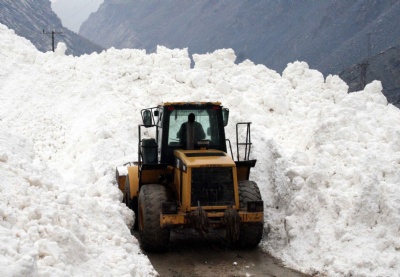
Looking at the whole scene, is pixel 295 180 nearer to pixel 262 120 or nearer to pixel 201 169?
pixel 201 169

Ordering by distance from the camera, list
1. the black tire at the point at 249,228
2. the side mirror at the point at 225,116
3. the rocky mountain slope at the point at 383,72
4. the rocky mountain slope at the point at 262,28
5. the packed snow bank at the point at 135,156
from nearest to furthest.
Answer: the packed snow bank at the point at 135,156
the black tire at the point at 249,228
the side mirror at the point at 225,116
the rocky mountain slope at the point at 383,72
the rocky mountain slope at the point at 262,28

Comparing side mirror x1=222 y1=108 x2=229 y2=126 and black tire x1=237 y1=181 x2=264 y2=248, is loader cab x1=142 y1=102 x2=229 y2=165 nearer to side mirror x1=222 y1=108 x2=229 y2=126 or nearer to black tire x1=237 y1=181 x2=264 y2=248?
side mirror x1=222 y1=108 x2=229 y2=126

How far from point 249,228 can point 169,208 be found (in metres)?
1.35

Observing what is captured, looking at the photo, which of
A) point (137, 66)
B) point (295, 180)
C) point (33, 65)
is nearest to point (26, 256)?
point (295, 180)

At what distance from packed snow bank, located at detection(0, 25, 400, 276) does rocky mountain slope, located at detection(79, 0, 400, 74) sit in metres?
57.1

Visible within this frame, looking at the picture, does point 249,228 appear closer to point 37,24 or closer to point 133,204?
point 133,204

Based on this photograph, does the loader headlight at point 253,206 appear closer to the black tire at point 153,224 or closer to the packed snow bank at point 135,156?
the packed snow bank at point 135,156

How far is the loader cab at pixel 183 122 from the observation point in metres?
9.23

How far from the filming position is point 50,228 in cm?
594

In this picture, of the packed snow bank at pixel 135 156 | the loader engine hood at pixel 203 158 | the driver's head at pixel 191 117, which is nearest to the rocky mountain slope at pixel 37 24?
the packed snow bank at pixel 135 156

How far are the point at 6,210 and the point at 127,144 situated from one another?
7812mm

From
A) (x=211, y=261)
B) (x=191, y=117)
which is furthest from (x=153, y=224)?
(x=191, y=117)

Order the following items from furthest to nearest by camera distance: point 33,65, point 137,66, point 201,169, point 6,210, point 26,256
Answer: point 33,65, point 137,66, point 201,169, point 6,210, point 26,256

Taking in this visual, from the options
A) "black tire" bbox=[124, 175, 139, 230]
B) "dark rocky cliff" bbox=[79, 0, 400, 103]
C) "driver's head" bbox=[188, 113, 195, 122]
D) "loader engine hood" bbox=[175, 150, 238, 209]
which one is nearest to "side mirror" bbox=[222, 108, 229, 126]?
"driver's head" bbox=[188, 113, 195, 122]
